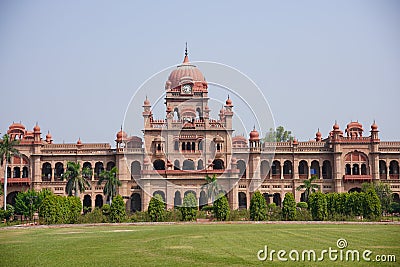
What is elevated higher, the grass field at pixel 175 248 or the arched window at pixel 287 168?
the arched window at pixel 287 168

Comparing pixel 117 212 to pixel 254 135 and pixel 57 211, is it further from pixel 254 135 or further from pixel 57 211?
pixel 254 135

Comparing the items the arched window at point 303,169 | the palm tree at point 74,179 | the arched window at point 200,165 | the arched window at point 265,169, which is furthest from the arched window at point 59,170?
the arched window at point 303,169

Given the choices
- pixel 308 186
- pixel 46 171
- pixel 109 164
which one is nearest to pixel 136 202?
pixel 109 164

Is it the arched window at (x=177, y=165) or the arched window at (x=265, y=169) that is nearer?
the arched window at (x=177, y=165)

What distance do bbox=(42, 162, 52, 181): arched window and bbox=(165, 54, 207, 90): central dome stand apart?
52.2 ft

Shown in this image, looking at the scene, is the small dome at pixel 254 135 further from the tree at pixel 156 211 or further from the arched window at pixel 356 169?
the tree at pixel 156 211

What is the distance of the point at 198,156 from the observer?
59219 millimetres

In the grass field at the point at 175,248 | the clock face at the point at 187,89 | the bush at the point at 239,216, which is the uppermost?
the clock face at the point at 187,89

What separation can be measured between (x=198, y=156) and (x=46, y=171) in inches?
689

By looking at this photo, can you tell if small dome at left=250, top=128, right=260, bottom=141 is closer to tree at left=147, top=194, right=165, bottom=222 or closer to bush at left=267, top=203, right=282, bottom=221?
bush at left=267, top=203, right=282, bottom=221

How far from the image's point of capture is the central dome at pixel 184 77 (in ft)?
203

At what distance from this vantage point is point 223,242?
24.0 m

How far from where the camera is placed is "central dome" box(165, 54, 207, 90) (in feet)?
203

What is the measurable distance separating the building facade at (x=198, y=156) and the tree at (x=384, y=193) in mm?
3421
